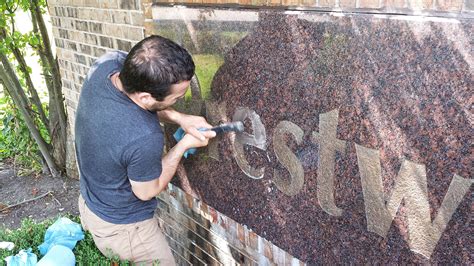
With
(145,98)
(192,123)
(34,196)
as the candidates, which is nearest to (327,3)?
(145,98)

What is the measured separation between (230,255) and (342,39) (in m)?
1.63

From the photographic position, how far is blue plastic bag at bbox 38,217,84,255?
2801mm

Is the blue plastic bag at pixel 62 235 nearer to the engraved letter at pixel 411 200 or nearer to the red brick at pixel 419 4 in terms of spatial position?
the engraved letter at pixel 411 200

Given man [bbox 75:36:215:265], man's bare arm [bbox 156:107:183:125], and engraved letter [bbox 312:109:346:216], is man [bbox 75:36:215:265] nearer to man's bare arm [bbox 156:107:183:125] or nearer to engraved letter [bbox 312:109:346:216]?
man's bare arm [bbox 156:107:183:125]

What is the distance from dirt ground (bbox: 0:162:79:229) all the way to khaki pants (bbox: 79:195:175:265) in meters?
2.87

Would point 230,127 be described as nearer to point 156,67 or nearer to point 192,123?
point 192,123

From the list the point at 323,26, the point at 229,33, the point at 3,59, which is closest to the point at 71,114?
the point at 3,59

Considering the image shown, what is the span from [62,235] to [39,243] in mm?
203

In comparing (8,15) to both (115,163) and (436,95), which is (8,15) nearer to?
(115,163)

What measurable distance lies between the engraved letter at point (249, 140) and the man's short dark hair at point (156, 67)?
346mm

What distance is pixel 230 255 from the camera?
2.78 m

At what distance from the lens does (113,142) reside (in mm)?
2184

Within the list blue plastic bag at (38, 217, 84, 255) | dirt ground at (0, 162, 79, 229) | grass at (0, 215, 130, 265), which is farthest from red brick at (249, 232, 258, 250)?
dirt ground at (0, 162, 79, 229)

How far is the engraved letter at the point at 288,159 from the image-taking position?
1.97 m
